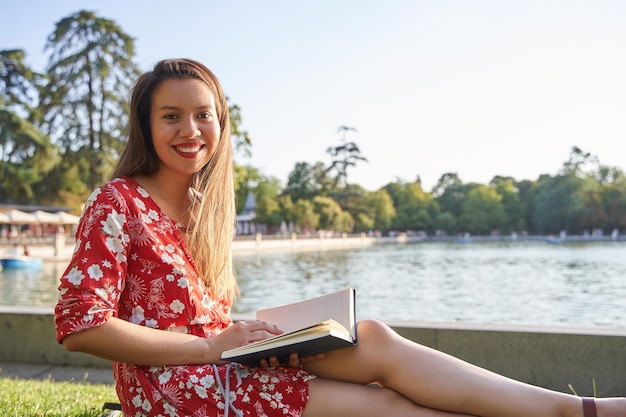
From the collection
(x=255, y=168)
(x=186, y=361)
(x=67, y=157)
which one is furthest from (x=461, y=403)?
(x=255, y=168)

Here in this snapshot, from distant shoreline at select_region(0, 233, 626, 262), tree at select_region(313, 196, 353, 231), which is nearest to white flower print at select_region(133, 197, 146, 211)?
distant shoreline at select_region(0, 233, 626, 262)

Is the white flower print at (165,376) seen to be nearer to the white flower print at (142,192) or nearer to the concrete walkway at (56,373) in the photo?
the white flower print at (142,192)

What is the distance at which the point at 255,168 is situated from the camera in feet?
199

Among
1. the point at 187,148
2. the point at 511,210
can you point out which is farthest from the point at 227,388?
the point at 511,210

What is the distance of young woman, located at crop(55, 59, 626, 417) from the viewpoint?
1.39 m

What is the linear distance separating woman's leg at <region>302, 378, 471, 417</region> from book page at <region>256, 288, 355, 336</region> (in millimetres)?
140

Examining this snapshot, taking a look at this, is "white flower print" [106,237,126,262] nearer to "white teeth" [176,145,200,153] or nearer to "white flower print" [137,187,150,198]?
"white flower print" [137,187,150,198]

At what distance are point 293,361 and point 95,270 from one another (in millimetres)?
513

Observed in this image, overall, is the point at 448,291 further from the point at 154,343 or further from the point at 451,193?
the point at 451,193

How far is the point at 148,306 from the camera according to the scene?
4.90ft

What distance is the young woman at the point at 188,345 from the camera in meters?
1.39

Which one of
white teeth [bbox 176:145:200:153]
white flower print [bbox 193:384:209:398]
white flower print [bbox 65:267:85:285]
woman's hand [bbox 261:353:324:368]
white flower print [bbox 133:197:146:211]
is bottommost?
white flower print [bbox 193:384:209:398]

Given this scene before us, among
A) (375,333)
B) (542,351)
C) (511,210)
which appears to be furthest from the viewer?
(511,210)

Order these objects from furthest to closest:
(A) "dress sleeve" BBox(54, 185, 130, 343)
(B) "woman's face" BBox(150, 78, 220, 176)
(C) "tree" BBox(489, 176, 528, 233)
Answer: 1. (C) "tree" BBox(489, 176, 528, 233)
2. (B) "woman's face" BBox(150, 78, 220, 176)
3. (A) "dress sleeve" BBox(54, 185, 130, 343)
